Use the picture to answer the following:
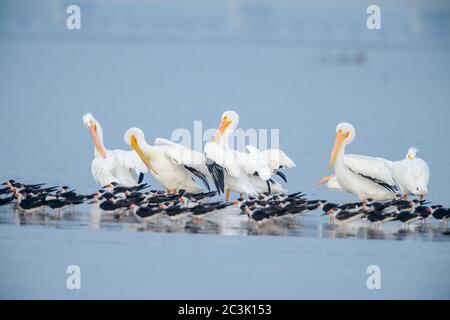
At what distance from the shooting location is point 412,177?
10164mm

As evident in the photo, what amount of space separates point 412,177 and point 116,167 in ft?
8.61

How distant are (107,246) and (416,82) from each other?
4371mm

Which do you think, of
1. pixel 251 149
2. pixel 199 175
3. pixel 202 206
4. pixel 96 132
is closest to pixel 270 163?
pixel 251 149

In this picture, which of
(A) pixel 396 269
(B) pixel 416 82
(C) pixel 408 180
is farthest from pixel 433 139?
(A) pixel 396 269

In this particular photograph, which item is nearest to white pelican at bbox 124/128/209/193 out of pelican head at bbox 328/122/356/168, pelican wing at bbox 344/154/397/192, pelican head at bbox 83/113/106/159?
pelican head at bbox 83/113/106/159

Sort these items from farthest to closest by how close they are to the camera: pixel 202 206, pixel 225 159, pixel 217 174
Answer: pixel 217 174 < pixel 225 159 < pixel 202 206

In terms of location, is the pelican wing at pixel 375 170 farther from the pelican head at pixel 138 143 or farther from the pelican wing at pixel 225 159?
the pelican head at pixel 138 143

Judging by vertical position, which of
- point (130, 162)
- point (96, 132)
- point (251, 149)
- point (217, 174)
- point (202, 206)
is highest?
point (96, 132)

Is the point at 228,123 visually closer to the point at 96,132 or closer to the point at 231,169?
the point at 231,169

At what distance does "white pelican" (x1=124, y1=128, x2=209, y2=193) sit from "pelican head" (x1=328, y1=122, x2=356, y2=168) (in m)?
1.17

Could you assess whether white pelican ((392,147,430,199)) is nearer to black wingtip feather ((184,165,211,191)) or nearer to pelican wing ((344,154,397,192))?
pelican wing ((344,154,397,192))

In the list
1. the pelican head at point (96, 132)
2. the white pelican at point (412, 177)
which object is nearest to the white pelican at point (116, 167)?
the pelican head at point (96, 132)

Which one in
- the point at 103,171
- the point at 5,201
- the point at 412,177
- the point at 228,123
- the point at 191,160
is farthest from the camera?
the point at 228,123

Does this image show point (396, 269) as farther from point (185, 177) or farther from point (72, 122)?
point (72, 122)
